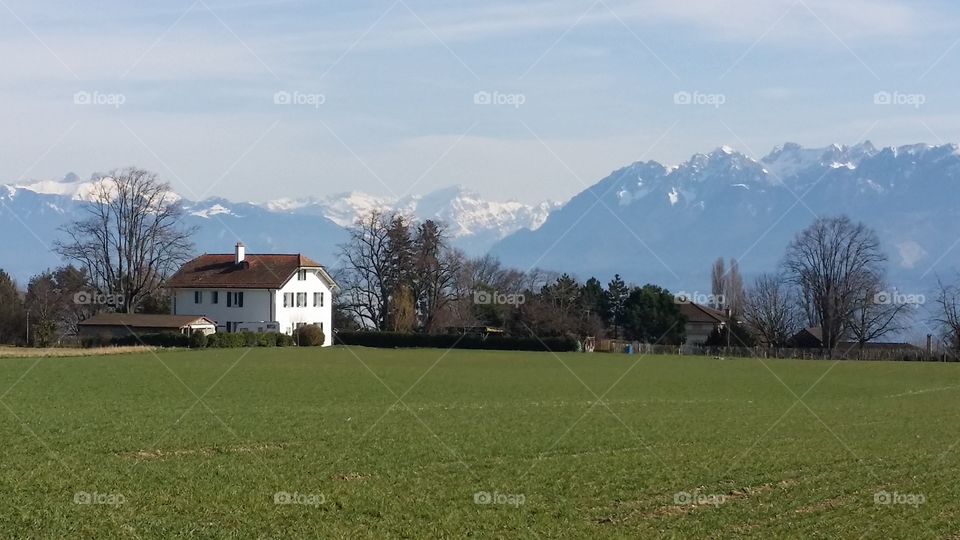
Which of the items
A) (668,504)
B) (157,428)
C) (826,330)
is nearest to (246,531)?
(668,504)

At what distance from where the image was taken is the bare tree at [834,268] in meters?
126

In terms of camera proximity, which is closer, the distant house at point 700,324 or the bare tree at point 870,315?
the bare tree at point 870,315

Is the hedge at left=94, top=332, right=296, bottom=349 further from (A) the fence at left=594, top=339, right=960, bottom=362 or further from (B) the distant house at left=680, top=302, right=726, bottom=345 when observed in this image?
(B) the distant house at left=680, top=302, right=726, bottom=345

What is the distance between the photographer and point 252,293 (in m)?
103

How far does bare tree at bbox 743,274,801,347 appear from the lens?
132000 millimetres

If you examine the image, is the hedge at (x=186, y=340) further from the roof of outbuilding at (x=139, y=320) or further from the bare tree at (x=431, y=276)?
the bare tree at (x=431, y=276)

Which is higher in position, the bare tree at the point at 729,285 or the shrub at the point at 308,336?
the bare tree at the point at 729,285

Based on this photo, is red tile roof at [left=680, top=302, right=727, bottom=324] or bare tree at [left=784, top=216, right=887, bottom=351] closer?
bare tree at [left=784, top=216, right=887, bottom=351]

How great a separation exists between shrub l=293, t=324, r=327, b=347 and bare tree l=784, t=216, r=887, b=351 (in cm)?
5613

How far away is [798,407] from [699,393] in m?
7.79

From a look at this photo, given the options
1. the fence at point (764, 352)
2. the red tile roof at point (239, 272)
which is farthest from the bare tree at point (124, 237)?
the fence at point (764, 352)

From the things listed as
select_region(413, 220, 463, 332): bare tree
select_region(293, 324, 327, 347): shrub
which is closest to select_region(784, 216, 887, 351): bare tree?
select_region(413, 220, 463, 332): bare tree

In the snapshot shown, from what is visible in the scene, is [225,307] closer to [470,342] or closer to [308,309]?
[308,309]

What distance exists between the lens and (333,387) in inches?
1827
